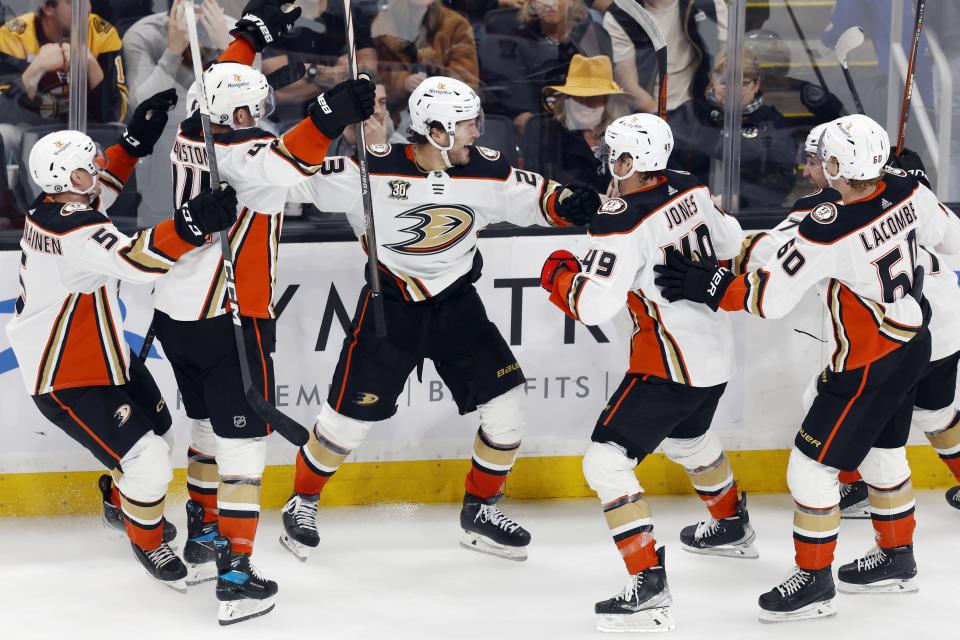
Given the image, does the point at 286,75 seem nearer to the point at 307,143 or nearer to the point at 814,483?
the point at 307,143

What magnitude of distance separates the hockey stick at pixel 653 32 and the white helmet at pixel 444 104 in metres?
1.06

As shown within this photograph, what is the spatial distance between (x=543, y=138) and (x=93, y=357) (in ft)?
5.91

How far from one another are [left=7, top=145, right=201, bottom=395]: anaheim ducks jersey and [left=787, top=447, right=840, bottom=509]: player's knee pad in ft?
5.90

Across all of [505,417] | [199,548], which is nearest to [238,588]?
[199,548]

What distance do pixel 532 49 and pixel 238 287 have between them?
154 centimetres

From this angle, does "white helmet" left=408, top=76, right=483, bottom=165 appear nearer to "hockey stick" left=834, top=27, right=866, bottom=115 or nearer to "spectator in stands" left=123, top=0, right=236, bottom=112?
"spectator in stands" left=123, top=0, right=236, bottom=112

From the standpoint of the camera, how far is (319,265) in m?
4.45

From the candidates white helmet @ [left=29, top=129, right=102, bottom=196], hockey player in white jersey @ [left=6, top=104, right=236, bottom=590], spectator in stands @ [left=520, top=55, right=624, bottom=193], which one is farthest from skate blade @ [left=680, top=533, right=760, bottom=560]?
white helmet @ [left=29, top=129, right=102, bottom=196]

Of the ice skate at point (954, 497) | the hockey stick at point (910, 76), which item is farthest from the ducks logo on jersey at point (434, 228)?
the ice skate at point (954, 497)

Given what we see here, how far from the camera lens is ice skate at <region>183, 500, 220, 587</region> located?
3.99m

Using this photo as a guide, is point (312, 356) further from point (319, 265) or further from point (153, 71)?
point (153, 71)

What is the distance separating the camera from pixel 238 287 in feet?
12.5

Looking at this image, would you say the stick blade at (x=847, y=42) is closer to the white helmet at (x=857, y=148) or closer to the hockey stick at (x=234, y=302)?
Answer: the white helmet at (x=857, y=148)

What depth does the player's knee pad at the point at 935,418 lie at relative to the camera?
4258 millimetres
